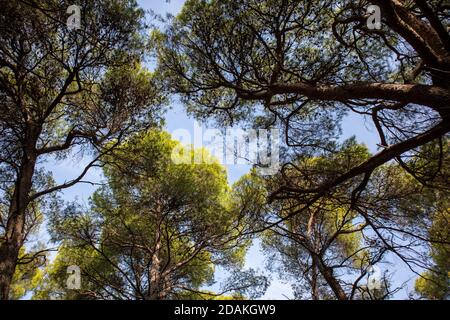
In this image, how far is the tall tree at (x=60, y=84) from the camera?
422cm

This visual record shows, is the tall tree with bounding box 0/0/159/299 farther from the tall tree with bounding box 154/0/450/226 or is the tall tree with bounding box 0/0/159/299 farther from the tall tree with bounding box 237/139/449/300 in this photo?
the tall tree with bounding box 237/139/449/300

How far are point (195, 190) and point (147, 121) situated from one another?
214 centimetres

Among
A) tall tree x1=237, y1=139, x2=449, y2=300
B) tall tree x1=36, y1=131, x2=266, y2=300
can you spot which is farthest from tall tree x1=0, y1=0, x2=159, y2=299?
tall tree x1=237, y1=139, x2=449, y2=300

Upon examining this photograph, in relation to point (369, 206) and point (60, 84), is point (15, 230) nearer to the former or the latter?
point (60, 84)

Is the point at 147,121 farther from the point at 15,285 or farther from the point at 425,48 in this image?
the point at 15,285

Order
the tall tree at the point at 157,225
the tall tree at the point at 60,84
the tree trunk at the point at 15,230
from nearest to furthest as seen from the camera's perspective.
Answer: the tree trunk at the point at 15,230 < the tall tree at the point at 60,84 < the tall tree at the point at 157,225

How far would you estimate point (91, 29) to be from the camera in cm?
460

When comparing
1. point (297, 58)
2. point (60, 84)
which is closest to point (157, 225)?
point (60, 84)

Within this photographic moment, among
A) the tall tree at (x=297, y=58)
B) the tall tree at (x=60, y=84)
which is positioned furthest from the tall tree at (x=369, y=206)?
the tall tree at (x=60, y=84)

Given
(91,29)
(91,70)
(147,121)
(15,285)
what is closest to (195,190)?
(147,121)

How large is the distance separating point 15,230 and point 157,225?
3.15 metres

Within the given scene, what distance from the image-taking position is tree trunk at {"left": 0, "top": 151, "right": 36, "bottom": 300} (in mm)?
3656

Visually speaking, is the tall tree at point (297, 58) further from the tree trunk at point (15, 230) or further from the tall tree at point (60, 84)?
the tree trunk at point (15, 230)

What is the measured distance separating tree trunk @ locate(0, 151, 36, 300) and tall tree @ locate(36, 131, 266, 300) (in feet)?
5.51
